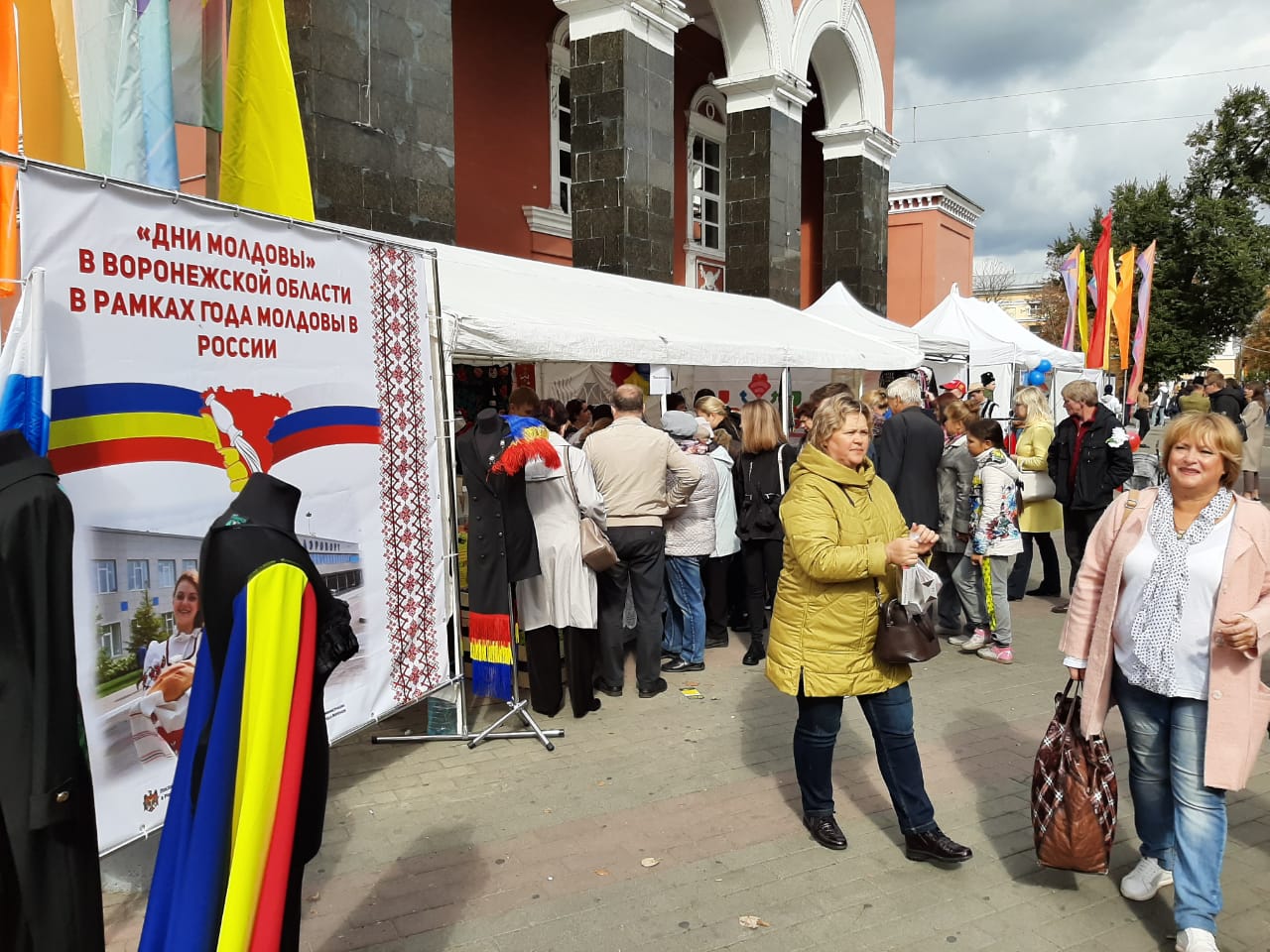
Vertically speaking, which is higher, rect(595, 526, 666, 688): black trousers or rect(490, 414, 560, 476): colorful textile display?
rect(490, 414, 560, 476): colorful textile display

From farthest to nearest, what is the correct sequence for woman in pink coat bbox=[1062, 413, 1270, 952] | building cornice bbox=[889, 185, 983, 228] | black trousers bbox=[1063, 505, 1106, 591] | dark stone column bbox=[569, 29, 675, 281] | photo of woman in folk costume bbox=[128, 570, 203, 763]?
building cornice bbox=[889, 185, 983, 228] < dark stone column bbox=[569, 29, 675, 281] < black trousers bbox=[1063, 505, 1106, 591] < photo of woman in folk costume bbox=[128, 570, 203, 763] < woman in pink coat bbox=[1062, 413, 1270, 952]

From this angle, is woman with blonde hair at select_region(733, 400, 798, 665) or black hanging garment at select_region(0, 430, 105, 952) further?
woman with blonde hair at select_region(733, 400, 798, 665)

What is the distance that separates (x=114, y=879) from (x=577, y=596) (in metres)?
2.63

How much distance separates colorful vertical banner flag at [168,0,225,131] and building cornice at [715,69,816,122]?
32.9 feet

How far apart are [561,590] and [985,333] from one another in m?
11.5

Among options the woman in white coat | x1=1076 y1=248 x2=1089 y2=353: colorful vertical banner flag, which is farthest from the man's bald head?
x1=1076 y1=248 x2=1089 y2=353: colorful vertical banner flag

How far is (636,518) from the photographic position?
5.82 m

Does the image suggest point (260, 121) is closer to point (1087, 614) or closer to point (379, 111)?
point (379, 111)

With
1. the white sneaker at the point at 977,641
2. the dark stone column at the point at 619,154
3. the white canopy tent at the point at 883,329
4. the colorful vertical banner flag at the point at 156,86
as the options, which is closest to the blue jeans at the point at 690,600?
the white sneaker at the point at 977,641

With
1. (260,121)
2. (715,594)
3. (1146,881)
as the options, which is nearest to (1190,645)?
(1146,881)

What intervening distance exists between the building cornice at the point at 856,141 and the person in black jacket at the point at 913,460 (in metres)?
12.6

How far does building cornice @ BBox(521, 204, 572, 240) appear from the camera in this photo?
545 inches

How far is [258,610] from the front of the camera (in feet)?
6.53

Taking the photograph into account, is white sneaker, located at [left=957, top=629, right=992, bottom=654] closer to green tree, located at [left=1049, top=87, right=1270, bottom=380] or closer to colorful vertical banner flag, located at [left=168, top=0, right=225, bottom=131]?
colorful vertical banner flag, located at [left=168, top=0, right=225, bottom=131]
